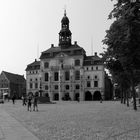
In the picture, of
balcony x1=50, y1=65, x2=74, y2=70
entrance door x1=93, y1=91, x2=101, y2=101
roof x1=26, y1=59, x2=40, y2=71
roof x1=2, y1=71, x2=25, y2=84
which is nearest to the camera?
entrance door x1=93, y1=91, x2=101, y2=101

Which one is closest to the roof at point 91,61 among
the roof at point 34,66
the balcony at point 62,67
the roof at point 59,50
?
the roof at point 59,50

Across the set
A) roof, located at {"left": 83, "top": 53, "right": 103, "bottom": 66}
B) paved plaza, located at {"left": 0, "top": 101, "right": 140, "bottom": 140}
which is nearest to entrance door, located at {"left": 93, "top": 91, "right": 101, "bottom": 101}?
roof, located at {"left": 83, "top": 53, "right": 103, "bottom": 66}

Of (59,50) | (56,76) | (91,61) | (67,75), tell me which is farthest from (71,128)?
(59,50)

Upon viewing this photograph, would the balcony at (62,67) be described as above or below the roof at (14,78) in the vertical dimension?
above

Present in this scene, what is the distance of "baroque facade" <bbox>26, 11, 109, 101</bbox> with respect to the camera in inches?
4274

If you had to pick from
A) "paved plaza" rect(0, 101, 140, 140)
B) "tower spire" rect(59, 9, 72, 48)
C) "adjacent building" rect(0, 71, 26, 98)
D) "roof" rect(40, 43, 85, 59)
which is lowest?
"paved plaza" rect(0, 101, 140, 140)

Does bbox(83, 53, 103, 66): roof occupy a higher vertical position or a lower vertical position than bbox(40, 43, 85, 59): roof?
lower

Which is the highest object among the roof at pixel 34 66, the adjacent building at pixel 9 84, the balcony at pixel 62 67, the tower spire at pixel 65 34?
the tower spire at pixel 65 34

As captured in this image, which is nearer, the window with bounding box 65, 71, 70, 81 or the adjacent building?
the window with bounding box 65, 71, 70, 81

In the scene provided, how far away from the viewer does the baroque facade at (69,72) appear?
10856 cm

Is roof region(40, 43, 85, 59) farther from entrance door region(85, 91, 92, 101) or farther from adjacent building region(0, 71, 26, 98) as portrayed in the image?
adjacent building region(0, 71, 26, 98)

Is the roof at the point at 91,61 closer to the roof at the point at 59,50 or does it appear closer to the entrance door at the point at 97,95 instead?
the roof at the point at 59,50

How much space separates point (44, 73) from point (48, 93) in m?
8.14

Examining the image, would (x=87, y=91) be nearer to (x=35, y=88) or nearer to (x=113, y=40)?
(x=35, y=88)
